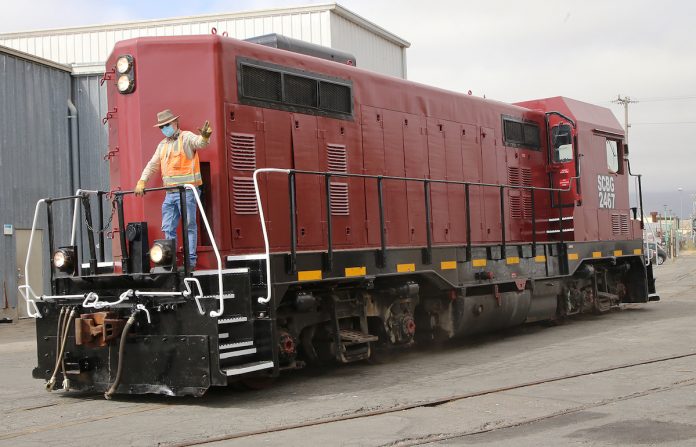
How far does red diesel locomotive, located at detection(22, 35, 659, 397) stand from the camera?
7.69 m

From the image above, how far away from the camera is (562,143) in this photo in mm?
14039

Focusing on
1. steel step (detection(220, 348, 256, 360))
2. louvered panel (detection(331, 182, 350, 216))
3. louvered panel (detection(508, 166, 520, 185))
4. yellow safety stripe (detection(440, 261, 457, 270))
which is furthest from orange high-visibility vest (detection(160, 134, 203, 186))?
louvered panel (detection(508, 166, 520, 185))

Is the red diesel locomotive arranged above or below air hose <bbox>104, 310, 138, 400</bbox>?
above

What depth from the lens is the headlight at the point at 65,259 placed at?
28.2 feet

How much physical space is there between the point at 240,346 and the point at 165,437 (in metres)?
1.56

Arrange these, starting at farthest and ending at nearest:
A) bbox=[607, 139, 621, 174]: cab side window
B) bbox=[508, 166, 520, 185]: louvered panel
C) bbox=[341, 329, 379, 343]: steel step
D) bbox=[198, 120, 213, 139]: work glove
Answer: bbox=[607, 139, 621, 174]: cab side window, bbox=[508, 166, 520, 185]: louvered panel, bbox=[341, 329, 379, 343]: steel step, bbox=[198, 120, 213, 139]: work glove

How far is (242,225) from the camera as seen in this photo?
340 inches

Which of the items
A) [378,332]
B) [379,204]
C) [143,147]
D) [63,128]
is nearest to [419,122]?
[379,204]

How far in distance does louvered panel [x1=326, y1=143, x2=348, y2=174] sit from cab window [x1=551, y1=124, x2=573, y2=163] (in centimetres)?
543

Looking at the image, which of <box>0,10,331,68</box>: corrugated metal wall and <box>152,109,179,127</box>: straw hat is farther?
<box>0,10,331,68</box>: corrugated metal wall

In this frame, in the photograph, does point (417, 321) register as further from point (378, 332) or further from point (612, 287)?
point (612, 287)

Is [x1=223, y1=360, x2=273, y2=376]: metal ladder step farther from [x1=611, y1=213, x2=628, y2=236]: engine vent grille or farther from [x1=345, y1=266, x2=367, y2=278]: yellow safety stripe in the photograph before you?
[x1=611, y1=213, x2=628, y2=236]: engine vent grille

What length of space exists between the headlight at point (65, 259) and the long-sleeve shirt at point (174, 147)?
45.5 inches

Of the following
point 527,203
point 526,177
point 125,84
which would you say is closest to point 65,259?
point 125,84
